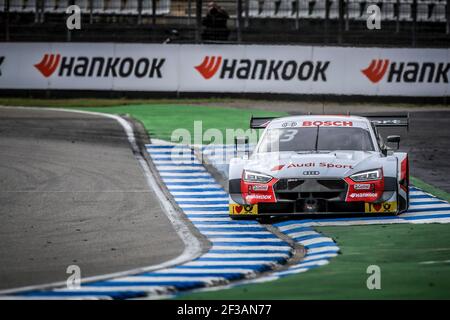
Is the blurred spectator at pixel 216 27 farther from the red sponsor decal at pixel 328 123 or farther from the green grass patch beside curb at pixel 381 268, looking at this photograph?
the green grass patch beside curb at pixel 381 268

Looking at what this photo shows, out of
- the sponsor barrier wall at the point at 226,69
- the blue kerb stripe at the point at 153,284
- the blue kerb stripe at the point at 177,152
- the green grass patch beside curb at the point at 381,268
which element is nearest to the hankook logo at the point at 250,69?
the sponsor barrier wall at the point at 226,69

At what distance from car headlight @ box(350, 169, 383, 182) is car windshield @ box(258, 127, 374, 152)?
0.99 meters

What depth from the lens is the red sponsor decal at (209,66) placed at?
30875mm

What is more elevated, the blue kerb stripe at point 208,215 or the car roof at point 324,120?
the car roof at point 324,120

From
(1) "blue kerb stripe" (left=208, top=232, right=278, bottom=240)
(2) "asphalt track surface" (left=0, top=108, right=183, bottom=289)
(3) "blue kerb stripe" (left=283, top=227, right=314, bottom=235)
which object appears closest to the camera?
(2) "asphalt track surface" (left=0, top=108, right=183, bottom=289)

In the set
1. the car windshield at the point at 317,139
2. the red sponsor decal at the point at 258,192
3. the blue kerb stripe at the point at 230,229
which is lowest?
the blue kerb stripe at the point at 230,229

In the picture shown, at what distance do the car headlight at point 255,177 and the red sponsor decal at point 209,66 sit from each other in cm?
1694

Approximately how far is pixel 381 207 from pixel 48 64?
18.9 meters

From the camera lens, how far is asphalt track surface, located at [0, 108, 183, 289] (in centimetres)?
1094

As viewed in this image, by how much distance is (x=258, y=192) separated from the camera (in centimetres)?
1381

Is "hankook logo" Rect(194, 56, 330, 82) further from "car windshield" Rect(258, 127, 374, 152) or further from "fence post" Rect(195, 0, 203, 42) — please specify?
"car windshield" Rect(258, 127, 374, 152)

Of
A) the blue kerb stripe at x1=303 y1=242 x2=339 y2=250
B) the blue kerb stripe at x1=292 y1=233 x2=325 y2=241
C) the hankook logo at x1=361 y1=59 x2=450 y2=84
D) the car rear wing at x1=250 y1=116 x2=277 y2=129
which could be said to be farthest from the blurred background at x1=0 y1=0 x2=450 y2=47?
the blue kerb stripe at x1=303 y1=242 x2=339 y2=250

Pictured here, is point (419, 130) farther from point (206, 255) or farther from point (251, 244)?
point (206, 255)
